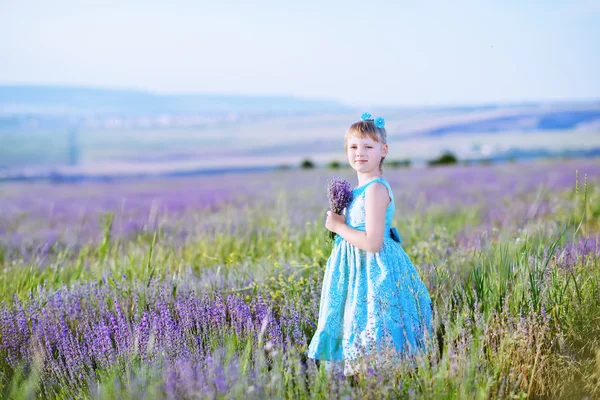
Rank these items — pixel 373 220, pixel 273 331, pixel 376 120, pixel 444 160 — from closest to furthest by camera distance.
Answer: pixel 373 220 → pixel 376 120 → pixel 273 331 → pixel 444 160

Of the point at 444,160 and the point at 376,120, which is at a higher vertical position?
the point at 376,120

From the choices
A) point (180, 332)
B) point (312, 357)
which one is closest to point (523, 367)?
point (312, 357)

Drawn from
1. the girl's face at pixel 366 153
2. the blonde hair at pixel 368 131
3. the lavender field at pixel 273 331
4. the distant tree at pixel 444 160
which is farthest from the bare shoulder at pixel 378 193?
the distant tree at pixel 444 160

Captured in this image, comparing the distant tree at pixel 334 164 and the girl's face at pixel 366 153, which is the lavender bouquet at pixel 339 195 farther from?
the distant tree at pixel 334 164

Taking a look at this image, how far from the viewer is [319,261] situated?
173 inches

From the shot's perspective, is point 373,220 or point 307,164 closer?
point 373,220

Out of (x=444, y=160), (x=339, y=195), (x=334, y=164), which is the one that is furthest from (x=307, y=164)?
(x=339, y=195)

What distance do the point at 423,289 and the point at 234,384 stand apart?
3.81ft

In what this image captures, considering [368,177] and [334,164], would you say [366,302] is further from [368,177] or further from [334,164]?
[334,164]

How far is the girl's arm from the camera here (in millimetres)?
2832

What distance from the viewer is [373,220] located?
2830 mm

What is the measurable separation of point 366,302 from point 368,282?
10 centimetres

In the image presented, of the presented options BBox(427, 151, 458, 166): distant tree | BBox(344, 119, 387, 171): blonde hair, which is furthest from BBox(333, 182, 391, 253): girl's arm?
BBox(427, 151, 458, 166): distant tree

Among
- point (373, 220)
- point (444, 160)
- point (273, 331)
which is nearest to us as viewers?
point (373, 220)
